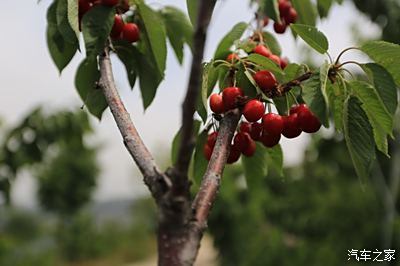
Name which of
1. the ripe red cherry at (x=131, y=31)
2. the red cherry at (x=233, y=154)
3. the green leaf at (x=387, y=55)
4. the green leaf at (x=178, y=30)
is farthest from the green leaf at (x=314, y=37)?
the green leaf at (x=178, y=30)

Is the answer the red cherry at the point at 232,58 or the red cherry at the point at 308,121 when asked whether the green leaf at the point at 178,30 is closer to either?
the red cherry at the point at 232,58

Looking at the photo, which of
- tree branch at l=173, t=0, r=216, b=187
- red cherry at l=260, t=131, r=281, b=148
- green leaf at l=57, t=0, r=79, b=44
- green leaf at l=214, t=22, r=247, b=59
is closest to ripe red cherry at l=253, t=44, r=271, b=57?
green leaf at l=214, t=22, r=247, b=59

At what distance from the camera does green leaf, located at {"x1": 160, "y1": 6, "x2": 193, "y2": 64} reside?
39.7 inches

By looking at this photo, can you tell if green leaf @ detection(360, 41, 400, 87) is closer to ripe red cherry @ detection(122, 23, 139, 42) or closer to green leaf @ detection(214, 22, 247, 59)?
green leaf @ detection(214, 22, 247, 59)

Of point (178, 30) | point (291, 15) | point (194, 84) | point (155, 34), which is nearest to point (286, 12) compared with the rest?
point (291, 15)

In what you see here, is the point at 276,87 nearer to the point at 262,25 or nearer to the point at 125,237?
the point at 262,25

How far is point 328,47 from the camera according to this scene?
0.67 metres

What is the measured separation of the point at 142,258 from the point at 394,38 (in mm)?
10499

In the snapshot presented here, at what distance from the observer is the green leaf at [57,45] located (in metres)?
0.85

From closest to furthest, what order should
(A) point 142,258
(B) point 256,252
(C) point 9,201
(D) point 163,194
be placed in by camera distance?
(D) point 163,194 < (C) point 9,201 < (B) point 256,252 < (A) point 142,258

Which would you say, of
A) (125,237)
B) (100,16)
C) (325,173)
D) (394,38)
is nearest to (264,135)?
(100,16)

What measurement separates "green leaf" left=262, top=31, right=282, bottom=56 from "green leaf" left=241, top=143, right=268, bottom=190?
0.19m

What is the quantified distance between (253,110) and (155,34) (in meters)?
0.28

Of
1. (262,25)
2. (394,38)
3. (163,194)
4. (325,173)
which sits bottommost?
(325,173)
